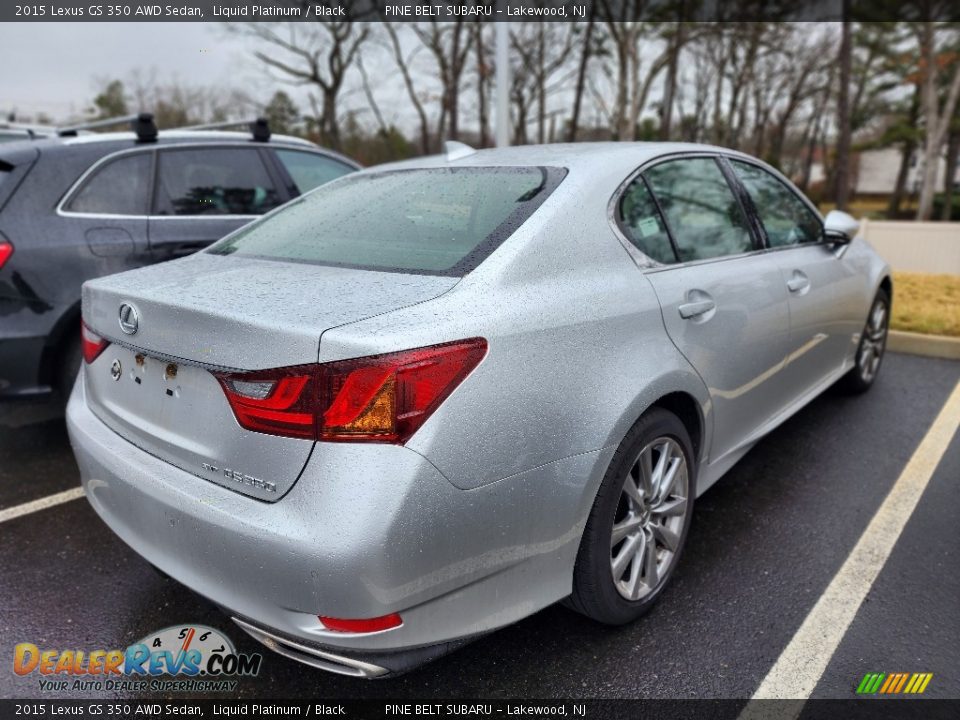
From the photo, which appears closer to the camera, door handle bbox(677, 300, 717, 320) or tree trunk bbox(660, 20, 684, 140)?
door handle bbox(677, 300, 717, 320)

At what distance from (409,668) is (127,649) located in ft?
3.58

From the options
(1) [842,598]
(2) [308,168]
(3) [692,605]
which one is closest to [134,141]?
(2) [308,168]

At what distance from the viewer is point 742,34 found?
24922mm

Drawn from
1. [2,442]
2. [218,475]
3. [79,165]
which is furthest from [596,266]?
[2,442]

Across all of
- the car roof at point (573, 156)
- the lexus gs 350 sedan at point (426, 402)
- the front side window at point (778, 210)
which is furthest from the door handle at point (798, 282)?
the car roof at point (573, 156)

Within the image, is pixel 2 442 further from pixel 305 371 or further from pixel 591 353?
pixel 591 353

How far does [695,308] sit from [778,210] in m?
1.46

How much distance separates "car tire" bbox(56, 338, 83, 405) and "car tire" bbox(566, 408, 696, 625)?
2745 mm

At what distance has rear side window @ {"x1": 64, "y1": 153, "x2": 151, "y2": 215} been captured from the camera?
11.8 feet

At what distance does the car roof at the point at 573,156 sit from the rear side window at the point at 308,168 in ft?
6.53

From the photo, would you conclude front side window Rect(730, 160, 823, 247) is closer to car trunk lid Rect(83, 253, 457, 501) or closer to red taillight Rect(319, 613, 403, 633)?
car trunk lid Rect(83, 253, 457, 501)

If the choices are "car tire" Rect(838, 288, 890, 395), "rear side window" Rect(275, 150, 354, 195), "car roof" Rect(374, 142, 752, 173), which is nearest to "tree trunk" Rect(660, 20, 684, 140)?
"car tire" Rect(838, 288, 890, 395)

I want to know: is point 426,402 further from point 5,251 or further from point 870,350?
point 870,350

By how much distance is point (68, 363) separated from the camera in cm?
343
